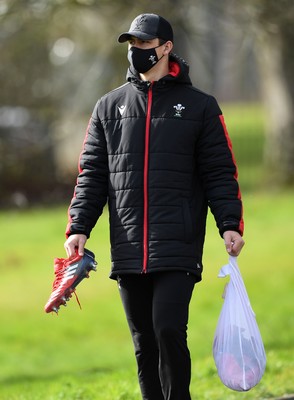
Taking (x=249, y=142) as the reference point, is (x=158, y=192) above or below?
above

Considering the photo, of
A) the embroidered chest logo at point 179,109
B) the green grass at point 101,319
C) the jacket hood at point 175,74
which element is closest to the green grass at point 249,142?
the green grass at point 101,319

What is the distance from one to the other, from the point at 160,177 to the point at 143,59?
55cm

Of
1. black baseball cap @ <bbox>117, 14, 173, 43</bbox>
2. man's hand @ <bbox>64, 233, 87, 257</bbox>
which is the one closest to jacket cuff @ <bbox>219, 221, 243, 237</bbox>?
man's hand @ <bbox>64, 233, 87, 257</bbox>

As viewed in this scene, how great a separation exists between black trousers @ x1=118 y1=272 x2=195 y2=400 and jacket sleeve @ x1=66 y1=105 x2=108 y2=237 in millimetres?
313

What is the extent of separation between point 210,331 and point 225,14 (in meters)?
3.81

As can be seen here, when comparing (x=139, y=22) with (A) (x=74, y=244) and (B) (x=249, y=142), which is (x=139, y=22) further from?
(B) (x=249, y=142)

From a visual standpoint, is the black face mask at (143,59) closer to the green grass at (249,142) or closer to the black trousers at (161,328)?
the black trousers at (161,328)

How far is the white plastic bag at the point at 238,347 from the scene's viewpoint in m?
5.29

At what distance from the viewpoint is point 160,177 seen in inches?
206

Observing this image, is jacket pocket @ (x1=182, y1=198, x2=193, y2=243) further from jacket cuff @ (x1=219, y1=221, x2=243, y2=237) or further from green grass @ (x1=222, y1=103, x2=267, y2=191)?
green grass @ (x1=222, y1=103, x2=267, y2=191)

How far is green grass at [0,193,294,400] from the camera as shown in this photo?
292 inches

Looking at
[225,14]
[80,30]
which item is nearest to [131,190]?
Answer: [225,14]

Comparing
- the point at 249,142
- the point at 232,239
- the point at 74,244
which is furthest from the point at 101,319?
the point at 249,142

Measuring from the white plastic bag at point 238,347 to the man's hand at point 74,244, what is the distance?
0.71 meters
